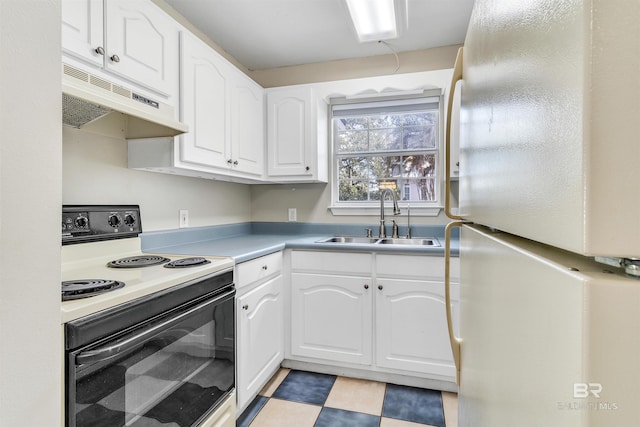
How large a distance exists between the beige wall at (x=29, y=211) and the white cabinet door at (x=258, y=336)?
1.17 meters

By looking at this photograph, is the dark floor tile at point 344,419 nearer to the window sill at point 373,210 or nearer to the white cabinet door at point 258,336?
the white cabinet door at point 258,336

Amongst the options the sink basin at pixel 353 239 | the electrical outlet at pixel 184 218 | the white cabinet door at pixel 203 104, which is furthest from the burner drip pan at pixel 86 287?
the sink basin at pixel 353 239

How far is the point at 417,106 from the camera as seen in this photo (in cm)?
272

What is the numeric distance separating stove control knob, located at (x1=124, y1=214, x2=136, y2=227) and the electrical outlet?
42cm

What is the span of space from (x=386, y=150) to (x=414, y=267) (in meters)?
1.20

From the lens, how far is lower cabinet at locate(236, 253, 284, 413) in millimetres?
1706

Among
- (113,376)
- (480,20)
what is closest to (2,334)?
(113,376)

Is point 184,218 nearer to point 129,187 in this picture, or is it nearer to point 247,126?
point 129,187

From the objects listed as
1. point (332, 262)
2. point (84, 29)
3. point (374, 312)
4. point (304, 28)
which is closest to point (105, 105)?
point (84, 29)

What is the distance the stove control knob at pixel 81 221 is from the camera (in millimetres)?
1425

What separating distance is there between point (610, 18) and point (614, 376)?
0.75 ft

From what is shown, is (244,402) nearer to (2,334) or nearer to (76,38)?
(2,334)

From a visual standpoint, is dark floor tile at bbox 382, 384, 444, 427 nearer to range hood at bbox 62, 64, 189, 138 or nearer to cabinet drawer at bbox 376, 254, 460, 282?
cabinet drawer at bbox 376, 254, 460, 282

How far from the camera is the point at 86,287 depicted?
3.27 ft
